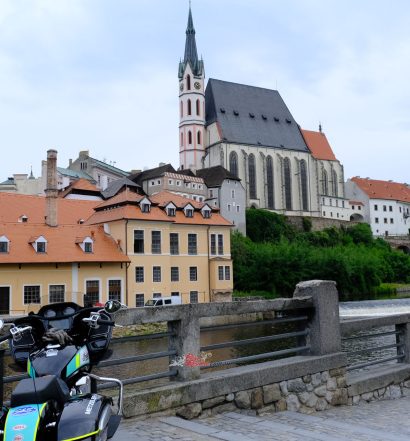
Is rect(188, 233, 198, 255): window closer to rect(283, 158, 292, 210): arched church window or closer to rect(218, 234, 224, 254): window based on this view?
rect(218, 234, 224, 254): window

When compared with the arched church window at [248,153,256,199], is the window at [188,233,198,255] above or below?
below

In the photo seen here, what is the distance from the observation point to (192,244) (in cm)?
4331

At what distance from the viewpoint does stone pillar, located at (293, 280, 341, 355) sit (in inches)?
296

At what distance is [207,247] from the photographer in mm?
44156

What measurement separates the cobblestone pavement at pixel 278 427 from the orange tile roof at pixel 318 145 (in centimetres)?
9475

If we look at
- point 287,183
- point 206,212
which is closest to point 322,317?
point 206,212

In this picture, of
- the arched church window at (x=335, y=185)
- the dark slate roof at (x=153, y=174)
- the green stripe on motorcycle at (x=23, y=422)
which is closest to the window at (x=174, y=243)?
the dark slate roof at (x=153, y=174)

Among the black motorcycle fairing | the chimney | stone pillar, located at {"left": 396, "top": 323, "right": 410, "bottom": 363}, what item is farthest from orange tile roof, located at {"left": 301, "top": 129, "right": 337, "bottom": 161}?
the black motorcycle fairing

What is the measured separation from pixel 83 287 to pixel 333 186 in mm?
71719

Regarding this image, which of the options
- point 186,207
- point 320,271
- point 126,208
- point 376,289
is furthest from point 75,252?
point 376,289

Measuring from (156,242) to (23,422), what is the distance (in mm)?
37946

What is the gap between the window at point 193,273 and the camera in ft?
140

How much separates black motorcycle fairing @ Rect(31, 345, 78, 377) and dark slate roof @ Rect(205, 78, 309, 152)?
84901mm

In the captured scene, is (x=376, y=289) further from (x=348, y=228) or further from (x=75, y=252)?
(x=75, y=252)
